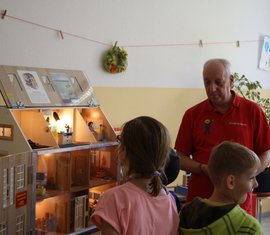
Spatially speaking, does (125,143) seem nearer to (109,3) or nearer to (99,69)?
(99,69)

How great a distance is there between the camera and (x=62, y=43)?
10.7 feet

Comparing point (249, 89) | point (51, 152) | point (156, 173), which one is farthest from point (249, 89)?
point (156, 173)

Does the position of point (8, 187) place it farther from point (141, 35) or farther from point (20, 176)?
point (141, 35)

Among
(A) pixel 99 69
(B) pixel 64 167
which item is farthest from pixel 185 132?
(A) pixel 99 69

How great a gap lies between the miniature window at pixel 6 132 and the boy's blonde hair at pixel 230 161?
1.38 meters

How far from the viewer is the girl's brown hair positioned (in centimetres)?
131

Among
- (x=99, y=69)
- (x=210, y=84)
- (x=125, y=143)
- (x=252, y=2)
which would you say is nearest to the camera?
(x=125, y=143)

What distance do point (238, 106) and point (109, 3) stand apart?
1904 mm

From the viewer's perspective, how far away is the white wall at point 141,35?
307 cm

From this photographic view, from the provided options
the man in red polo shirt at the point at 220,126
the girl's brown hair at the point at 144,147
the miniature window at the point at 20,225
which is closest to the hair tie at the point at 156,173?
the girl's brown hair at the point at 144,147

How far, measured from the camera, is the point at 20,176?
217cm

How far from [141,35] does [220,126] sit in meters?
1.94

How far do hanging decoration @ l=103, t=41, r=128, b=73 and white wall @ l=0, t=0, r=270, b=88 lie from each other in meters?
0.06

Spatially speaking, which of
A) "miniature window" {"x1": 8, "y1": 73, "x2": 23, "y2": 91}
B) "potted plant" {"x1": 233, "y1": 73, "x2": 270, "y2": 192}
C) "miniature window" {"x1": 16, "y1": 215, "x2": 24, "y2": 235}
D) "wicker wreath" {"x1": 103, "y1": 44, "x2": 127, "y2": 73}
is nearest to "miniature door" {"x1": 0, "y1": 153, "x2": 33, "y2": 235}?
"miniature window" {"x1": 16, "y1": 215, "x2": 24, "y2": 235}
